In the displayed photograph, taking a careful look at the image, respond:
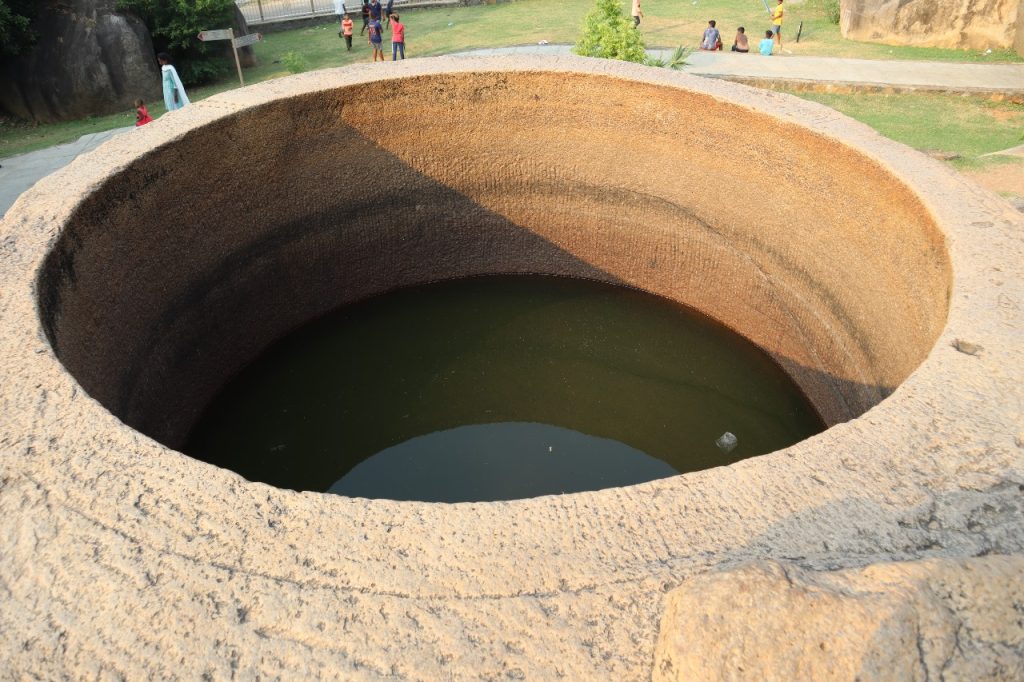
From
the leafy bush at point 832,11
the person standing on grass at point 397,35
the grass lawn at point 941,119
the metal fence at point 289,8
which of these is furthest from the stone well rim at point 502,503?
Result: the metal fence at point 289,8

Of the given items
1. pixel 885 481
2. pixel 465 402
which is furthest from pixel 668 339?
pixel 885 481

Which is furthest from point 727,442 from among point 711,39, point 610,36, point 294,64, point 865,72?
point 294,64

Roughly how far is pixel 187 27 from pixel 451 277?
21.4 ft

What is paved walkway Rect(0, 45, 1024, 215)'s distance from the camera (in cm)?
811

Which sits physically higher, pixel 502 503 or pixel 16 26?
pixel 16 26

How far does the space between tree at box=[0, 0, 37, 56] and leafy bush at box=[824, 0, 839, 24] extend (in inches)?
456

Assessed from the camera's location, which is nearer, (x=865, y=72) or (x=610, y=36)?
(x=610, y=36)

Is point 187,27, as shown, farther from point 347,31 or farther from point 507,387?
point 507,387

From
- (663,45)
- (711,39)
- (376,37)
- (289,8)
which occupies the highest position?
(289,8)

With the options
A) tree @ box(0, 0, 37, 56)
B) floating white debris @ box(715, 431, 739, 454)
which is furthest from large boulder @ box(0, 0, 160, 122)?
floating white debris @ box(715, 431, 739, 454)

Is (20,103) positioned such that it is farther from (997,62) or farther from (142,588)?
(997,62)

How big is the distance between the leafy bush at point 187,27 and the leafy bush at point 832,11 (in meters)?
9.29

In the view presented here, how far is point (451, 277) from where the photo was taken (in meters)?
6.86

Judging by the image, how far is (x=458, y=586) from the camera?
2.06 meters
